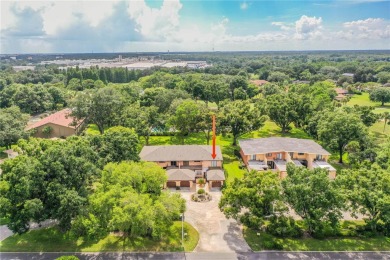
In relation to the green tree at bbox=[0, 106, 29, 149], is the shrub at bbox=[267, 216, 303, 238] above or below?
below

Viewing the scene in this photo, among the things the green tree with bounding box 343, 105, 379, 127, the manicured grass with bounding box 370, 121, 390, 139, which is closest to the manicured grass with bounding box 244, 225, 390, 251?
the green tree with bounding box 343, 105, 379, 127

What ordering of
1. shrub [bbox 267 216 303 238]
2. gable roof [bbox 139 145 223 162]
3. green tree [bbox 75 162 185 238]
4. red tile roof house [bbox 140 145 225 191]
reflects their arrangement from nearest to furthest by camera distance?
green tree [bbox 75 162 185 238]
shrub [bbox 267 216 303 238]
red tile roof house [bbox 140 145 225 191]
gable roof [bbox 139 145 223 162]

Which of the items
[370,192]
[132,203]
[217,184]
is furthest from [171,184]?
[370,192]

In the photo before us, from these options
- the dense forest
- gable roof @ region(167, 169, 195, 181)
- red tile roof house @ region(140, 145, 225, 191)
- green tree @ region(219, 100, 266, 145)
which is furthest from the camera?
green tree @ region(219, 100, 266, 145)

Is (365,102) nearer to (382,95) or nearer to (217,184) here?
(382,95)

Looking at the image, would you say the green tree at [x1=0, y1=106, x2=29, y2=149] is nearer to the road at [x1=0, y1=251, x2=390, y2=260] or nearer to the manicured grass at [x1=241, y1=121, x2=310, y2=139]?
the road at [x1=0, y1=251, x2=390, y2=260]

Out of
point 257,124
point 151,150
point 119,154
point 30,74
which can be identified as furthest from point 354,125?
point 30,74

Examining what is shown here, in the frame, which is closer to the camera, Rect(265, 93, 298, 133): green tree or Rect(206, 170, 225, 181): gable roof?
Rect(206, 170, 225, 181): gable roof

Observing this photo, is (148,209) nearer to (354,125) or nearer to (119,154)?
(119,154)
